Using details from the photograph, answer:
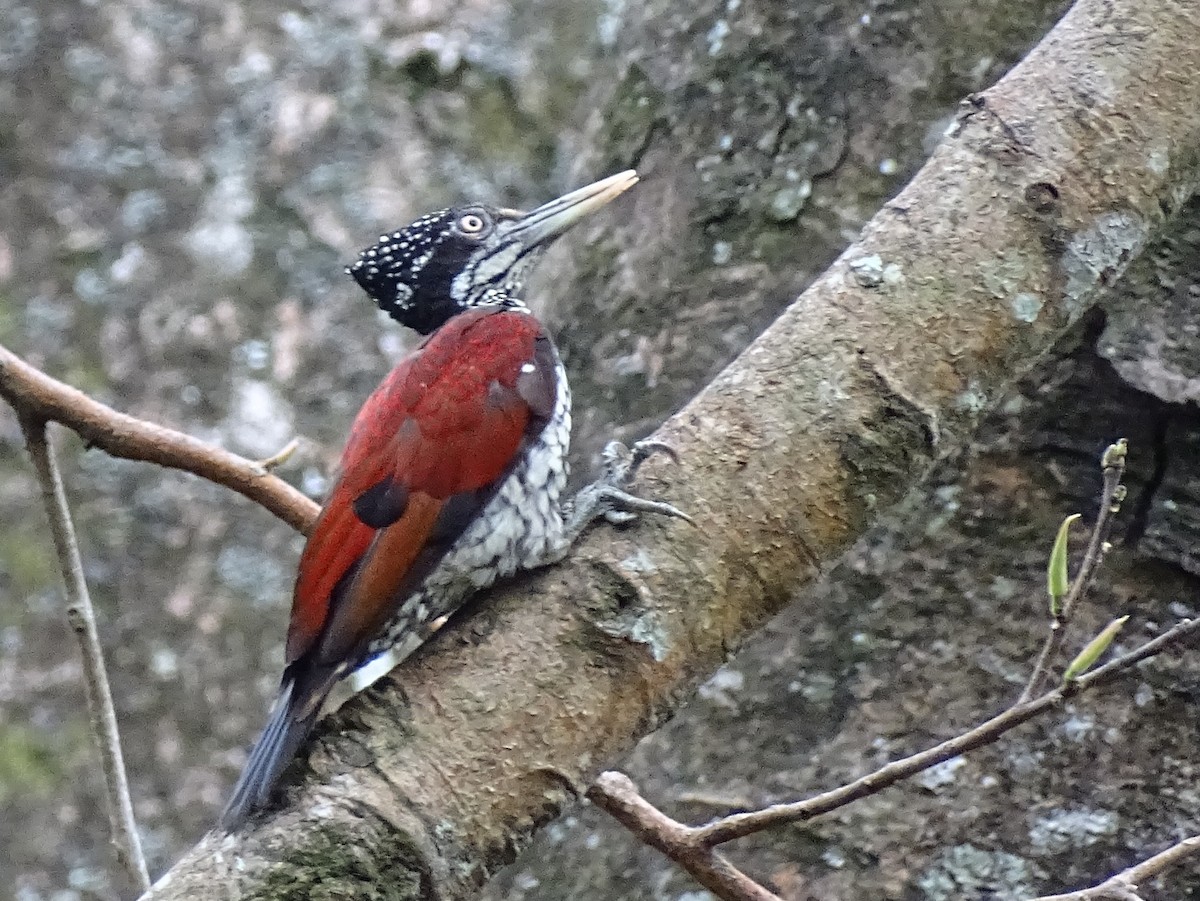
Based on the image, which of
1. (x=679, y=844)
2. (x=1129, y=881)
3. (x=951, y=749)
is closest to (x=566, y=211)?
(x=679, y=844)

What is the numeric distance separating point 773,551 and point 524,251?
1.49 metres

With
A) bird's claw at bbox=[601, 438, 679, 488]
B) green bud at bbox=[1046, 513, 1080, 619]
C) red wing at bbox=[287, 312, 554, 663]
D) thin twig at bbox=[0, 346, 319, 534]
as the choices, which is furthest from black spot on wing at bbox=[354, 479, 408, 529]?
green bud at bbox=[1046, 513, 1080, 619]

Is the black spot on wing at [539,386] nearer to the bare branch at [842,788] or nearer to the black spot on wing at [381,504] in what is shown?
the black spot on wing at [381,504]

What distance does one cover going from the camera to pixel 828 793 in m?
1.70

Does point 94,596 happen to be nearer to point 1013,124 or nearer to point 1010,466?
point 1010,466

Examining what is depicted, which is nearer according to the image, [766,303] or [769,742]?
[769,742]

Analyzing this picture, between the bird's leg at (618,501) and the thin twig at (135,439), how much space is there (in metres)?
0.67

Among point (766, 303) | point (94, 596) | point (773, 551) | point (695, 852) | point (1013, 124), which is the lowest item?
point (94, 596)

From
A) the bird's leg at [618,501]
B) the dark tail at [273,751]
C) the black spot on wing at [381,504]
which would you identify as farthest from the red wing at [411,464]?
the bird's leg at [618,501]

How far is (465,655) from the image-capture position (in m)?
1.72

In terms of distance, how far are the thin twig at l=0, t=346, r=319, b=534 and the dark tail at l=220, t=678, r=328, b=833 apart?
20.1 inches

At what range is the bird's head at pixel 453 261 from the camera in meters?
3.08

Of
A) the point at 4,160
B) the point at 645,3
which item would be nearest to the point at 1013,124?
the point at 645,3

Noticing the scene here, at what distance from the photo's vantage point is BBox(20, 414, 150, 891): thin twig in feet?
7.04
